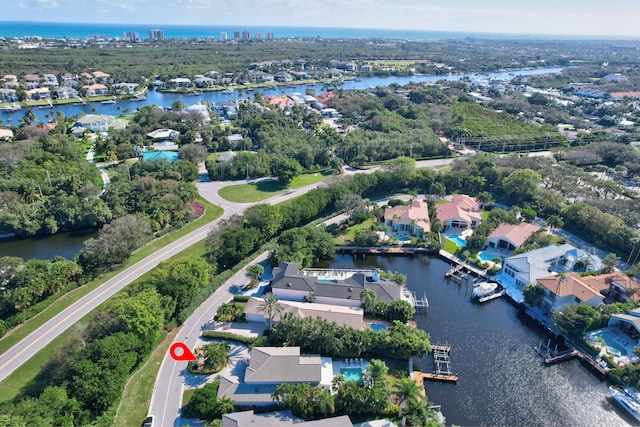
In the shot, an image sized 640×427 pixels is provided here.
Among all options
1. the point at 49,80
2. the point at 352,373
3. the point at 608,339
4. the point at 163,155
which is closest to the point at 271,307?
the point at 352,373

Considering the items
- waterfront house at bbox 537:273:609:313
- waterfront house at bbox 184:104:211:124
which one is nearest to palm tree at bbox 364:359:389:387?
waterfront house at bbox 537:273:609:313

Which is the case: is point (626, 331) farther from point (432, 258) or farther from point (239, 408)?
point (239, 408)

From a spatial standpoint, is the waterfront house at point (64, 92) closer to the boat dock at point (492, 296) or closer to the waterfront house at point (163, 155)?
the waterfront house at point (163, 155)

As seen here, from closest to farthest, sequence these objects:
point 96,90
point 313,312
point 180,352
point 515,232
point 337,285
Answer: point 180,352 → point 313,312 → point 337,285 → point 515,232 → point 96,90

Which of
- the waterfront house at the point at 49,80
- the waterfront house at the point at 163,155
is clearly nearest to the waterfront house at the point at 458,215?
the waterfront house at the point at 163,155

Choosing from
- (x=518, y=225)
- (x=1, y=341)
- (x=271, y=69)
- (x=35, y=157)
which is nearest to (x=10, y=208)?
(x=35, y=157)

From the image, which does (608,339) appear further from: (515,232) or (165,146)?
(165,146)

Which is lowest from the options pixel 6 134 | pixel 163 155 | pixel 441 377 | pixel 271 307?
pixel 441 377
